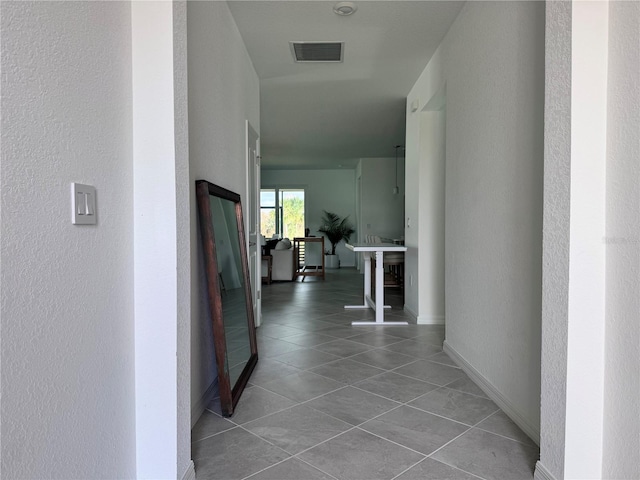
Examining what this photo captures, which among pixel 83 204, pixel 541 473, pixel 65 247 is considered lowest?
pixel 541 473

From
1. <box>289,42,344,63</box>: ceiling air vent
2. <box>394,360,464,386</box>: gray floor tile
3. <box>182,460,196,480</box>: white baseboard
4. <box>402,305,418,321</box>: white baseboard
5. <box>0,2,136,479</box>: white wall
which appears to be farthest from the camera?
<box>402,305,418,321</box>: white baseboard

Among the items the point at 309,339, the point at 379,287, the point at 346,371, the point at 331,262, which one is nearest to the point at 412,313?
the point at 379,287

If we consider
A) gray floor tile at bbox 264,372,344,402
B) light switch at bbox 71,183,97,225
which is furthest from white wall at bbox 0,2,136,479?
gray floor tile at bbox 264,372,344,402

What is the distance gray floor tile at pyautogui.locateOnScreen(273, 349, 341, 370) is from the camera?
328 centimetres

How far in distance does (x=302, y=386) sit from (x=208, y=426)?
74 centimetres

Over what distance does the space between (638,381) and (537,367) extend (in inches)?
26.9

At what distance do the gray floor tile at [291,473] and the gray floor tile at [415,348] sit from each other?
185 cm

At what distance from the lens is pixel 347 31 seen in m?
3.42

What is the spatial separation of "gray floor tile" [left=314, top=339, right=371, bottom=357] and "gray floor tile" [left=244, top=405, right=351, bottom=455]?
46.7 inches

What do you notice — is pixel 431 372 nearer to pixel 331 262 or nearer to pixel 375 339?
pixel 375 339

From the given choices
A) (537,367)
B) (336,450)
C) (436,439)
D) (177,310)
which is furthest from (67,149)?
(537,367)

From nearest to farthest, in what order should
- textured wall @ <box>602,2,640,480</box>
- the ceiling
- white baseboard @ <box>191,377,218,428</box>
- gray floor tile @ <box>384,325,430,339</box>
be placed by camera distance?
textured wall @ <box>602,2,640,480</box> < white baseboard @ <box>191,377,218,428</box> < the ceiling < gray floor tile @ <box>384,325,430,339</box>

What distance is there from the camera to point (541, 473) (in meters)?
1.70

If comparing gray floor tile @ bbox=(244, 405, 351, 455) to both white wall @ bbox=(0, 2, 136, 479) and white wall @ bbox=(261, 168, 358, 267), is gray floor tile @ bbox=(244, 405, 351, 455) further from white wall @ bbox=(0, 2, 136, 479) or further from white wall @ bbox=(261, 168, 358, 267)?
white wall @ bbox=(261, 168, 358, 267)
